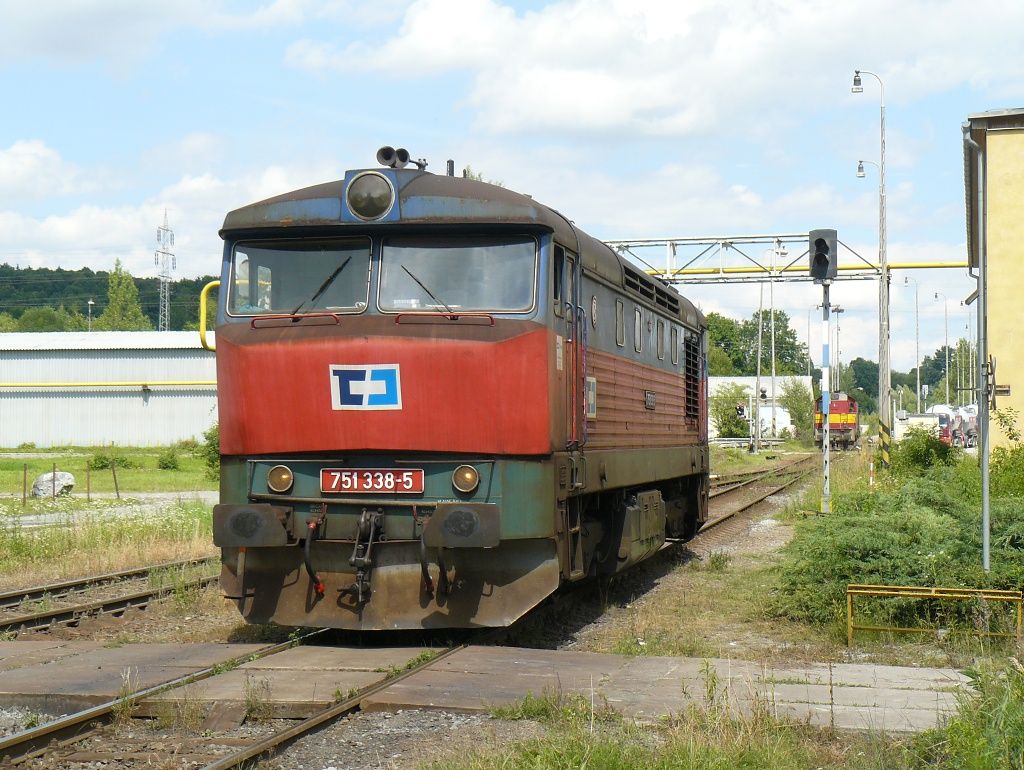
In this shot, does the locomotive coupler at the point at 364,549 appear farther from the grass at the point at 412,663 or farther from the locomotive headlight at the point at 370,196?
the locomotive headlight at the point at 370,196

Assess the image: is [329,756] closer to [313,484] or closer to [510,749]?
[510,749]

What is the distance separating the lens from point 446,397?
355 inches

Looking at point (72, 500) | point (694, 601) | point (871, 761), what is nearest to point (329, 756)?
point (871, 761)

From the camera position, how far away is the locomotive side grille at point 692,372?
16.7m

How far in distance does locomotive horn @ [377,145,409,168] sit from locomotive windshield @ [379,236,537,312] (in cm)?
96

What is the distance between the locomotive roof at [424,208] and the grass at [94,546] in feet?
24.1

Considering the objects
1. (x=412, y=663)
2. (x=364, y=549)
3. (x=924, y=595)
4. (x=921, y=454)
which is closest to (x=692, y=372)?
(x=924, y=595)

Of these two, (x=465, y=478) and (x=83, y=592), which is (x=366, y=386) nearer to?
(x=465, y=478)

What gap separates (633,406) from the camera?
12.6 metres

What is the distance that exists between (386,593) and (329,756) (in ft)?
9.13

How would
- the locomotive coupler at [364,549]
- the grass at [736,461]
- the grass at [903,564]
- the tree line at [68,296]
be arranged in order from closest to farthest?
the locomotive coupler at [364,549]
the grass at [903,564]
the grass at [736,461]
the tree line at [68,296]

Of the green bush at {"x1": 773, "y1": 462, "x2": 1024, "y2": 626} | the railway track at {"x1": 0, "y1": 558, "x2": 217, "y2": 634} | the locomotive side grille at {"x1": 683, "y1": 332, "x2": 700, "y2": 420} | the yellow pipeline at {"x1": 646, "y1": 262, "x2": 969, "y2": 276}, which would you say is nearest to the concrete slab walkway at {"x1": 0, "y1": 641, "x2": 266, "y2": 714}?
the railway track at {"x1": 0, "y1": 558, "x2": 217, "y2": 634}

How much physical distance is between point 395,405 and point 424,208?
151 cm

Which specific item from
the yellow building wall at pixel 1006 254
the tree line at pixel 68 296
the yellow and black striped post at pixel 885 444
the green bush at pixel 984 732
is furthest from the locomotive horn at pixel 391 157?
the tree line at pixel 68 296
